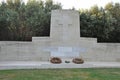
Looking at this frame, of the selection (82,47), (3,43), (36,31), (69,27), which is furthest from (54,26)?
(36,31)

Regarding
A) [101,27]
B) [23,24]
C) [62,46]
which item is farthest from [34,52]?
[101,27]

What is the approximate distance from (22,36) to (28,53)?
4.90m

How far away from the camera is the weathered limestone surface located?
49.8ft

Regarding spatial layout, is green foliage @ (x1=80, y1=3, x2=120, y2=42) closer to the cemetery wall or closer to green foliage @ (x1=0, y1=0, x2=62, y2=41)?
green foliage @ (x1=0, y1=0, x2=62, y2=41)

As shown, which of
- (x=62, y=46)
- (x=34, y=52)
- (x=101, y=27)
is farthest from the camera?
(x=101, y=27)

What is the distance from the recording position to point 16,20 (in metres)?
19.8

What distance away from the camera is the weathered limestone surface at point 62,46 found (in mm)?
15188

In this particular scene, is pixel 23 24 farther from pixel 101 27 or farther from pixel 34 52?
pixel 101 27

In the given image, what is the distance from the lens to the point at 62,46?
15445 millimetres

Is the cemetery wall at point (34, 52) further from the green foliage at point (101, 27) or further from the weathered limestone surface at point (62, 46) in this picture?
the green foliage at point (101, 27)

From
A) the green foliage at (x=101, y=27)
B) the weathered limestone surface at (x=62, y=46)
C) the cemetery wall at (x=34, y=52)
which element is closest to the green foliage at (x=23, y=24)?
the green foliage at (x=101, y=27)

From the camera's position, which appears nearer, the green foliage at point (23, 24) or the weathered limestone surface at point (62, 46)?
the weathered limestone surface at point (62, 46)

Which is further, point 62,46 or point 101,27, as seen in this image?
point 101,27

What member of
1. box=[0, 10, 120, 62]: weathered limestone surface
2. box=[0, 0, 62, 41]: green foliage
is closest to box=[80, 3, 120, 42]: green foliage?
box=[0, 0, 62, 41]: green foliage
